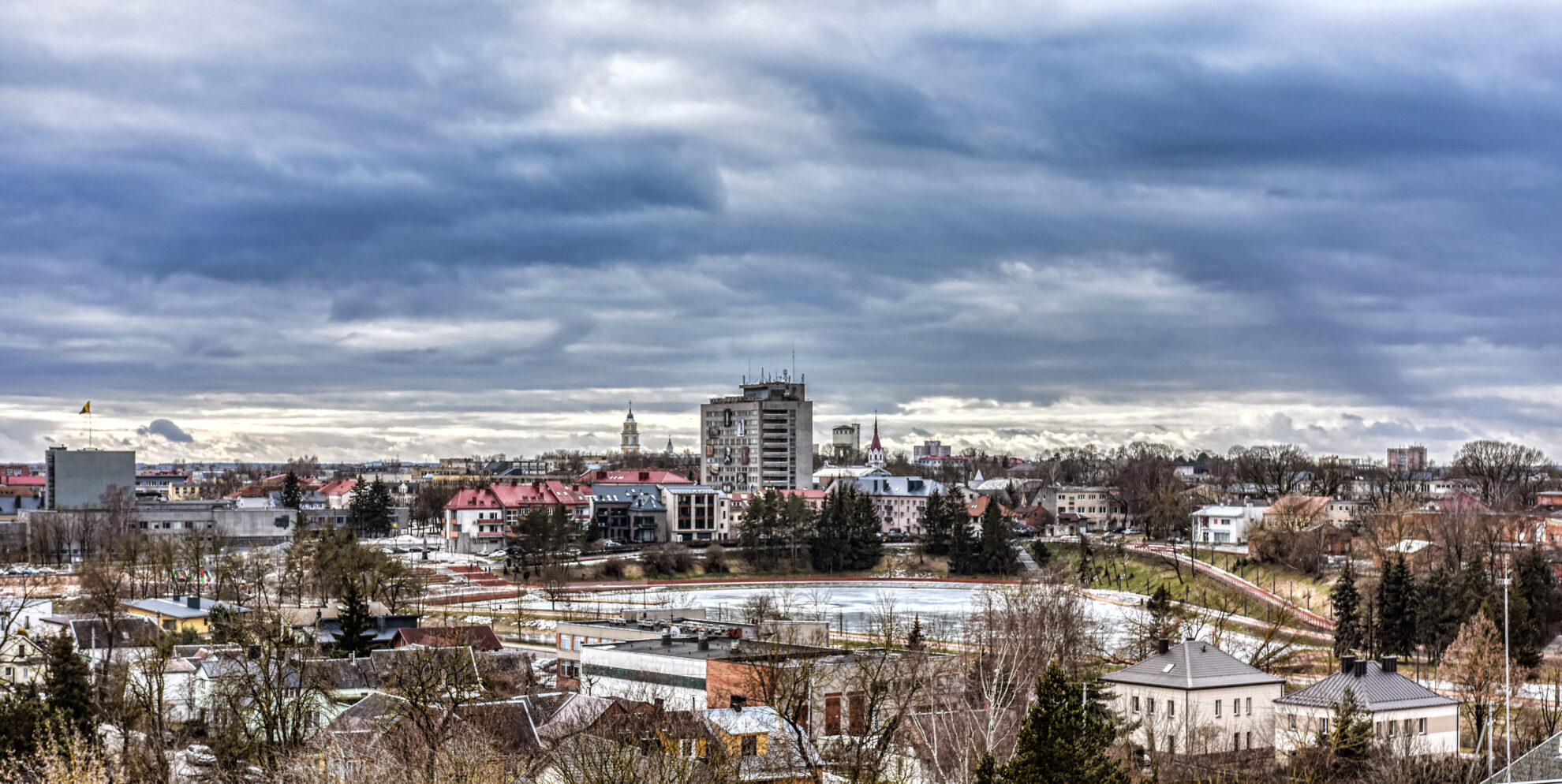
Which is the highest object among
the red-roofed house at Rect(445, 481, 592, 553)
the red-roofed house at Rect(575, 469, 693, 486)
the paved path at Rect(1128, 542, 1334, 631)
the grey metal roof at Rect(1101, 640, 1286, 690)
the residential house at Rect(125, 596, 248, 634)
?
the red-roofed house at Rect(575, 469, 693, 486)

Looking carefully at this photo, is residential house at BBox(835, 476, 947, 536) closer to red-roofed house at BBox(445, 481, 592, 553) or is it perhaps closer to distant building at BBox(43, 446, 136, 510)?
red-roofed house at BBox(445, 481, 592, 553)

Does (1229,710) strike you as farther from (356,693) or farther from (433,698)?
(356,693)

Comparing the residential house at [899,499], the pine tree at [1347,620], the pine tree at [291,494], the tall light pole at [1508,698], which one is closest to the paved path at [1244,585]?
the pine tree at [1347,620]

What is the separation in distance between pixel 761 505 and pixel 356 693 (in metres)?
76.1

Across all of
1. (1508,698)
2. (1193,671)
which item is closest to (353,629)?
(1193,671)

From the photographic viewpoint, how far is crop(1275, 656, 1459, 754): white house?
40.0 m

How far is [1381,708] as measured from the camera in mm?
40469

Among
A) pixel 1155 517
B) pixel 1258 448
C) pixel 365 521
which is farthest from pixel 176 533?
pixel 1258 448

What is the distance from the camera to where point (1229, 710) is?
4309cm

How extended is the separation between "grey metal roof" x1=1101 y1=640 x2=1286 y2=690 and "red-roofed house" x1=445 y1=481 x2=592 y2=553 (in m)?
82.3

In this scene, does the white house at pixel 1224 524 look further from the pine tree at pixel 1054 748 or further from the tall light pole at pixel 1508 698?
the pine tree at pixel 1054 748

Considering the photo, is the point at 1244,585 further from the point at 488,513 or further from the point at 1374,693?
the point at 488,513

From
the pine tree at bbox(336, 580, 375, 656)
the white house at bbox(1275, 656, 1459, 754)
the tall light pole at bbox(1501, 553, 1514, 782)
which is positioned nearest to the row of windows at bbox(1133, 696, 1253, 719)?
the white house at bbox(1275, 656, 1459, 754)

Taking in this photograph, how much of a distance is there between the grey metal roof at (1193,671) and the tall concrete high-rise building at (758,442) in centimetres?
12634
